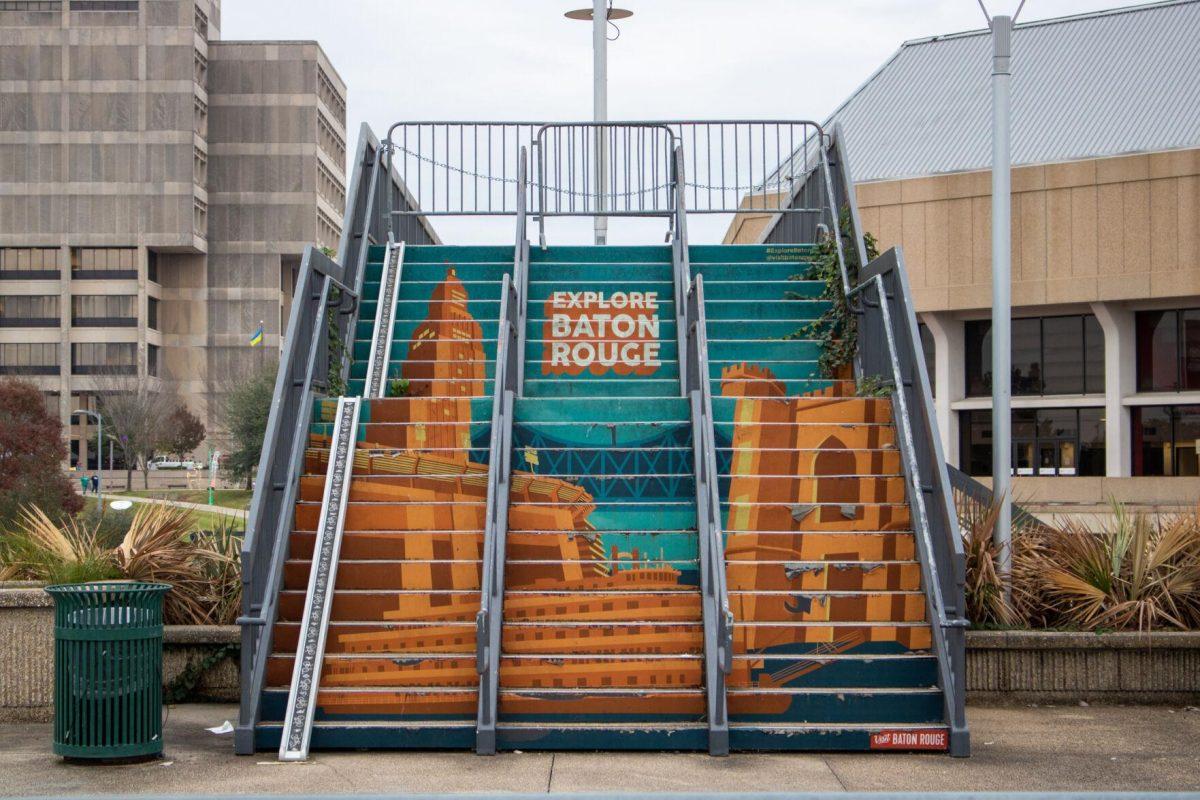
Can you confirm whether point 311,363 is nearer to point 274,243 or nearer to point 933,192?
point 933,192

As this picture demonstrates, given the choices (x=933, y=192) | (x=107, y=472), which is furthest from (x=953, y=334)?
(x=107, y=472)

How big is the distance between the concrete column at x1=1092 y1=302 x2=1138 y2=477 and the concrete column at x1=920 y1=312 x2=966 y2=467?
3571mm

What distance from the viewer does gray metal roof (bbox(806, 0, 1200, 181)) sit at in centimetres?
3750

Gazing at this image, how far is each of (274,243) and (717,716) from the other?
11320cm

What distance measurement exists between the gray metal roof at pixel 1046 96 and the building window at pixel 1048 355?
418cm

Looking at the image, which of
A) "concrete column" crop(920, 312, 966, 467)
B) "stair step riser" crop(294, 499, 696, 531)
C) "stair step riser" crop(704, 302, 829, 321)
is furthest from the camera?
"concrete column" crop(920, 312, 966, 467)

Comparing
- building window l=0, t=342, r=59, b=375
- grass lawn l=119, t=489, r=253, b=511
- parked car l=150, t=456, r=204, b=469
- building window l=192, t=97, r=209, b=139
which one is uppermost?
building window l=192, t=97, r=209, b=139

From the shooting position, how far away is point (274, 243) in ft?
389

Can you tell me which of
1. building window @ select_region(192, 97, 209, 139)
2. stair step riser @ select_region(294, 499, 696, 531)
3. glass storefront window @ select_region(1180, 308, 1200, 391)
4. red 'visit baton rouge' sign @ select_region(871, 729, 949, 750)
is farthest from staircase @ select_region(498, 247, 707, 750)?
building window @ select_region(192, 97, 209, 139)

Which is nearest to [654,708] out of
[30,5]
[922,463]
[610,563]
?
[610,563]

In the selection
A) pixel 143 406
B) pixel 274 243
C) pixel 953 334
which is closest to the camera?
pixel 953 334

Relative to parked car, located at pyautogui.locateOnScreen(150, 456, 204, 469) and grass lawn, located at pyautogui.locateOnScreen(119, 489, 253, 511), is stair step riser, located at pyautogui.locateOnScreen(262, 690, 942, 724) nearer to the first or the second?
grass lawn, located at pyautogui.locateOnScreen(119, 489, 253, 511)

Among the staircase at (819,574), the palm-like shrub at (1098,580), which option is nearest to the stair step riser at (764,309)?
the staircase at (819,574)

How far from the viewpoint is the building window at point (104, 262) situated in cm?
11325
